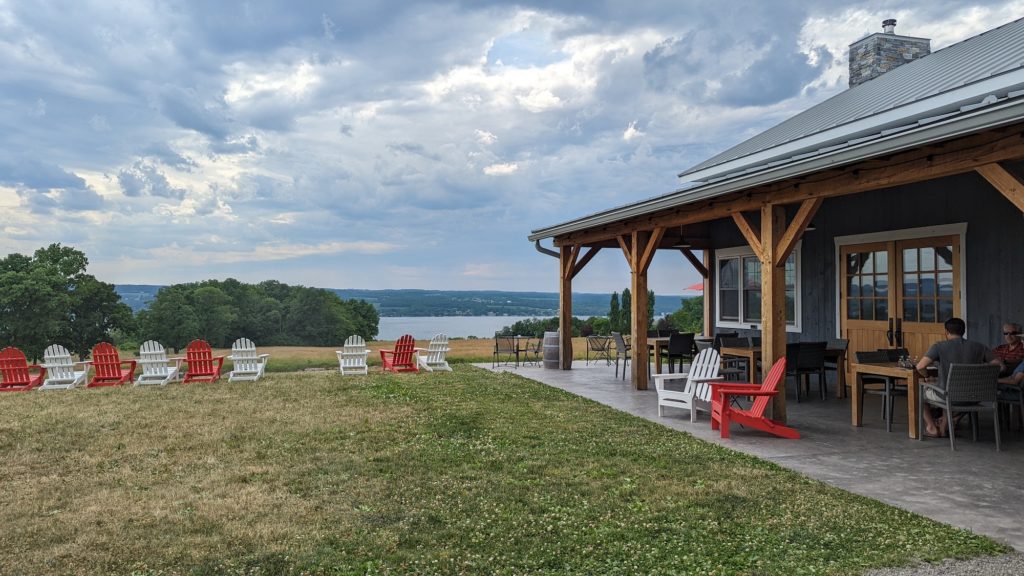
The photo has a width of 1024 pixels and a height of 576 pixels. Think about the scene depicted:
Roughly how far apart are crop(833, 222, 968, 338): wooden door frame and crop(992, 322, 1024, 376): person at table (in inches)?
59.5

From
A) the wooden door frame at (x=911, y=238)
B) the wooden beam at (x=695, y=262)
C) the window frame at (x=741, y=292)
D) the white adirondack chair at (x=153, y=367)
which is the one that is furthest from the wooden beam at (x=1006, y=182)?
the white adirondack chair at (x=153, y=367)

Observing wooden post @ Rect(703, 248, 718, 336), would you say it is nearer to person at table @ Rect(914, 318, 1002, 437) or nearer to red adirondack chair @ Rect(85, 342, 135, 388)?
person at table @ Rect(914, 318, 1002, 437)

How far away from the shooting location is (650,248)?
386 inches

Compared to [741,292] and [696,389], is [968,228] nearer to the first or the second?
[696,389]

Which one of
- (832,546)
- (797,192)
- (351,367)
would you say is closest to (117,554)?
(832,546)

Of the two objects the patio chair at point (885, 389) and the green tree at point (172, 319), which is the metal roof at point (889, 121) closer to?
the patio chair at point (885, 389)

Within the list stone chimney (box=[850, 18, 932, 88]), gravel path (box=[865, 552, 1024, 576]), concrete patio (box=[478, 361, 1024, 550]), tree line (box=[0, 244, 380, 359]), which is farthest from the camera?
tree line (box=[0, 244, 380, 359])

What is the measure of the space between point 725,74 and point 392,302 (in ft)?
65.4

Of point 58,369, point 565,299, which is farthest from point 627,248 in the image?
point 58,369

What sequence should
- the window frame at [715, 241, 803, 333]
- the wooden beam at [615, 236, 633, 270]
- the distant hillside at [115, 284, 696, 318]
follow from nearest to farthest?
the wooden beam at [615, 236, 633, 270]
the window frame at [715, 241, 803, 333]
the distant hillside at [115, 284, 696, 318]

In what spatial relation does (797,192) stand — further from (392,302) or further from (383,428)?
(392,302)

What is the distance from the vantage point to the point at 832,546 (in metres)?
3.58

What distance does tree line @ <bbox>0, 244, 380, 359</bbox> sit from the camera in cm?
2377

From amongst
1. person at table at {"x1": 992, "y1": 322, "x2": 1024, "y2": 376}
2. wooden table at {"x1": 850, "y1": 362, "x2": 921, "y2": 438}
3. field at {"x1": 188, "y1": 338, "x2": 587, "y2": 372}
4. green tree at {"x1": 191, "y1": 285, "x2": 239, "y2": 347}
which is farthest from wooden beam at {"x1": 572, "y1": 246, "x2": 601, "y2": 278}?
green tree at {"x1": 191, "y1": 285, "x2": 239, "y2": 347}
